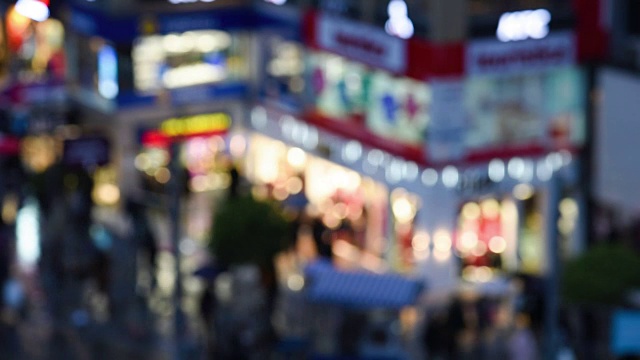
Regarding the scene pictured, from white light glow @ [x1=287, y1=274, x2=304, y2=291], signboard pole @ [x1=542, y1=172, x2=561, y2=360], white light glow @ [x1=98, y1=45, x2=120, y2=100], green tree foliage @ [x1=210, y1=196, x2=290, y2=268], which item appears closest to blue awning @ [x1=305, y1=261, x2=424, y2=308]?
green tree foliage @ [x1=210, y1=196, x2=290, y2=268]

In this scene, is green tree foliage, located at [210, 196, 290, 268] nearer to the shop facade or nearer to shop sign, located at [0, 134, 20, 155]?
Result: the shop facade

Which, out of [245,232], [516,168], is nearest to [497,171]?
[516,168]

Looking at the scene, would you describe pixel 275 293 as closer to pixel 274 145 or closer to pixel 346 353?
pixel 346 353

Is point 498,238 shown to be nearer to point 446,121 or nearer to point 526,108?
point 526,108

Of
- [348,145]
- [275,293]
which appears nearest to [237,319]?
[275,293]

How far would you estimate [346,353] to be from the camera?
32.0 metres

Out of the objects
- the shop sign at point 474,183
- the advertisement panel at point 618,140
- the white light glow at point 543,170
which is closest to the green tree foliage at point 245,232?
the shop sign at point 474,183

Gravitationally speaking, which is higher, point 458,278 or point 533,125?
point 533,125

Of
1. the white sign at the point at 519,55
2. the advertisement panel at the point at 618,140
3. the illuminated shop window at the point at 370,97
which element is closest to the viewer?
the white sign at the point at 519,55

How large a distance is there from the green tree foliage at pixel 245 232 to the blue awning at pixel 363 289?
1.79 m

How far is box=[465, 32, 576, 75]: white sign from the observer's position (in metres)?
35.1

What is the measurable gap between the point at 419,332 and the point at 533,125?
6.21 m

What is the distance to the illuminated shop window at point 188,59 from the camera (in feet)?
137

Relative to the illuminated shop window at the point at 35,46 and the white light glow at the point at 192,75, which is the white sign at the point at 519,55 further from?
the illuminated shop window at the point at 35,46
